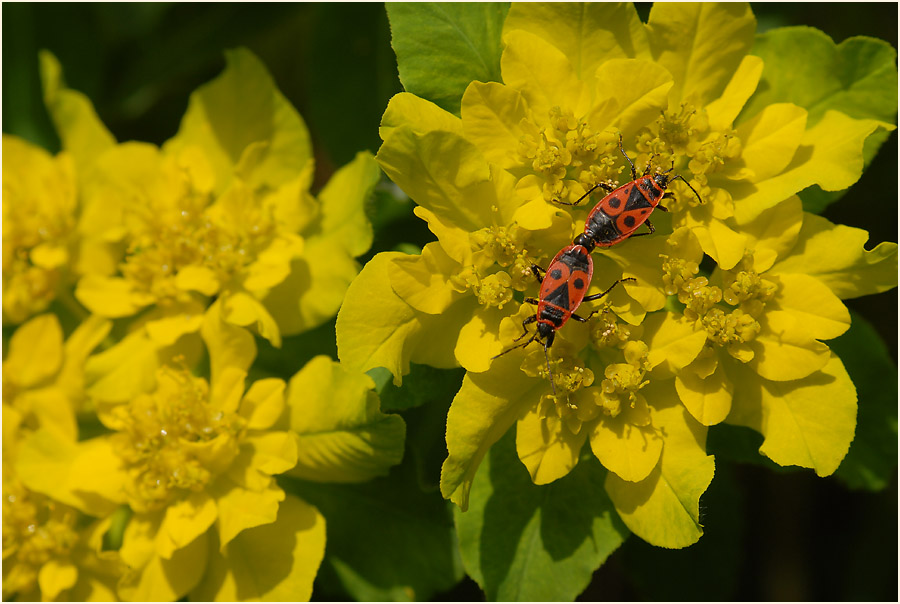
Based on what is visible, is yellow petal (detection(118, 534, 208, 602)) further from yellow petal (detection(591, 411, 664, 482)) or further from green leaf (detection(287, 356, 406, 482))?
yellow petal (detection(591, 411, 664, 482))

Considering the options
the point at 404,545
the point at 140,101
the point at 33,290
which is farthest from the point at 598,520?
the point at 140,101

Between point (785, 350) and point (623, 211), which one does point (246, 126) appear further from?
point (785, 350)

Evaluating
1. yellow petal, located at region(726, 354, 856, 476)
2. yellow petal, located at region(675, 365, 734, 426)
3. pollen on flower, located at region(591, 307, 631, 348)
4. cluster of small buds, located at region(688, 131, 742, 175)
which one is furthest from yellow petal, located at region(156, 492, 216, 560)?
cluster of small buds, located at region(688, 131, 742, 175)

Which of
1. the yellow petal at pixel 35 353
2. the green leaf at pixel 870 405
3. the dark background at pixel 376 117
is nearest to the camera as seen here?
the green leaf at pixel 870 405

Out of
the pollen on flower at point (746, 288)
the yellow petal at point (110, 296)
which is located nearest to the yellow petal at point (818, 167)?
the pollen on flower at point (746, 288)

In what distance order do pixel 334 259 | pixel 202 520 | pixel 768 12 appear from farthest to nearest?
pixel 768 12 < pixel 334 259 < pixel 202 520

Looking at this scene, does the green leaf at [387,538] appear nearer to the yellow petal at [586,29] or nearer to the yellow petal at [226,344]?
the yellow petal at [226,344]

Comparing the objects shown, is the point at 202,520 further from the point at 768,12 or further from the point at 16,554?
the point at 768,12
